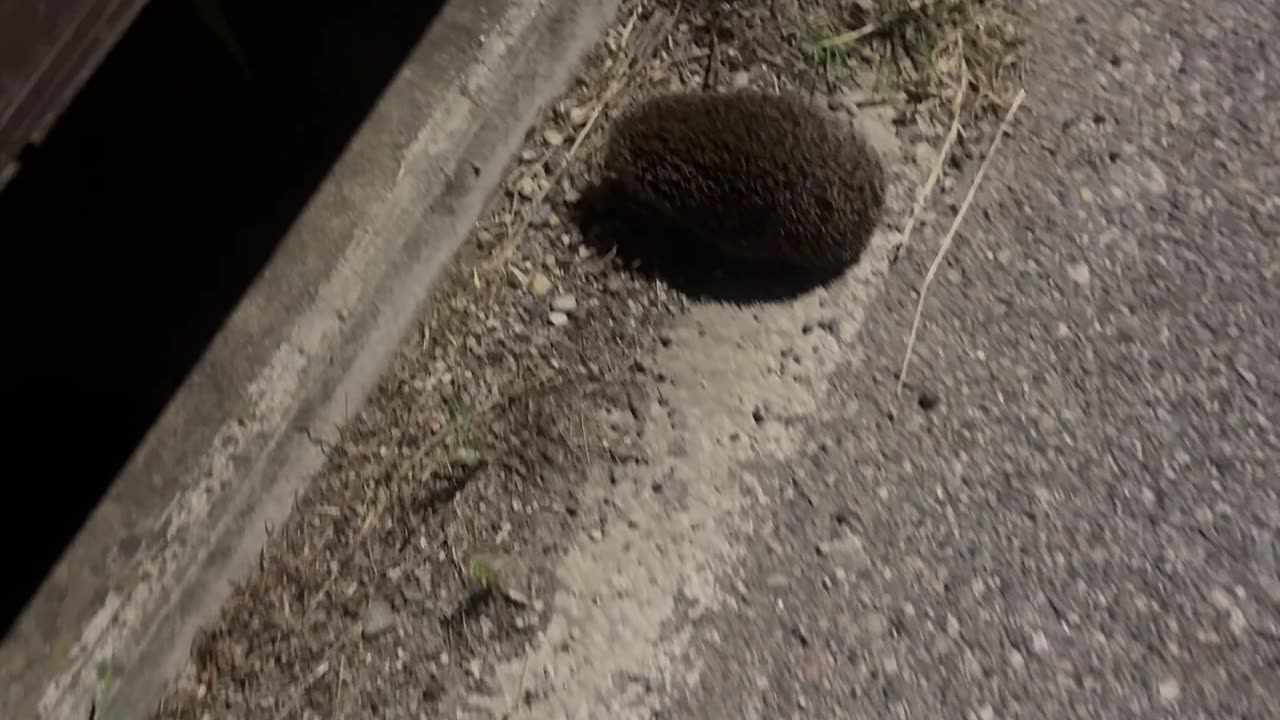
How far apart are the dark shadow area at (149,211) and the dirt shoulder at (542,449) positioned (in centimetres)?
34

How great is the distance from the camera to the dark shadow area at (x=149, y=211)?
1.84 meters

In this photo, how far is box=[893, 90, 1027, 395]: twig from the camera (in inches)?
82.2

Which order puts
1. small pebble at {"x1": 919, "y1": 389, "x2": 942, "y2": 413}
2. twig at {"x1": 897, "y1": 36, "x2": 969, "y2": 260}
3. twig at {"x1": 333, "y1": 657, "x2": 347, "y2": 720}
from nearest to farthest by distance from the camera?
twig at {"x1": 333, "y1": 657, "x2": 347, "y2": 720}, small pebble at {"x1": 919, "y1": 389, "x2": 942, "y2": 413}, twig at {"x1": 897, "y1": 36, "x2": 969, "y2": 260}

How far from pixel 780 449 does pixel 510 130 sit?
89cm

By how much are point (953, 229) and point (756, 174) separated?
0.48 metres

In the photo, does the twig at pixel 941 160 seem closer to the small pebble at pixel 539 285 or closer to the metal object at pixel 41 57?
the small pebble at pixel 539 285

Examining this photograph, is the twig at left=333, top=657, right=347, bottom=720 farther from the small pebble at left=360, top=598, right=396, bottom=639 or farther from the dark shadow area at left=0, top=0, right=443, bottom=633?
the dark shadow area at left=0, top=0, right=443, bottom=633

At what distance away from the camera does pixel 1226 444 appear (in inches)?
80.6

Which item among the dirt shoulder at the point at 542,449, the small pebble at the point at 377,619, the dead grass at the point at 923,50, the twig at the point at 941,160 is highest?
the dead grass at the point at 923,50

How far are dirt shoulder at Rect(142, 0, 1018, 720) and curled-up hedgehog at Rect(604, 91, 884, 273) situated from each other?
13 centimetres

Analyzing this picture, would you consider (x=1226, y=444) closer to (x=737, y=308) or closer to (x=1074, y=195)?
(x=1074, y=195)

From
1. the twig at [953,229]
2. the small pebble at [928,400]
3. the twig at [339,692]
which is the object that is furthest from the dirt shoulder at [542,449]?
the small pebble at [928,400]

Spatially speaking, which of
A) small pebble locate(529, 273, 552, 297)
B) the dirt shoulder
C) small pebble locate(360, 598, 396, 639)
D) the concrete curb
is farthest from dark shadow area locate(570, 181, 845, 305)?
small pebble locate(360, 598, 396, 639)

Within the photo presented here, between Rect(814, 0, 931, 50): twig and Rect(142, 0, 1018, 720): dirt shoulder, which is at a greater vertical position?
Rect(814, 0, 931, 50): twig
